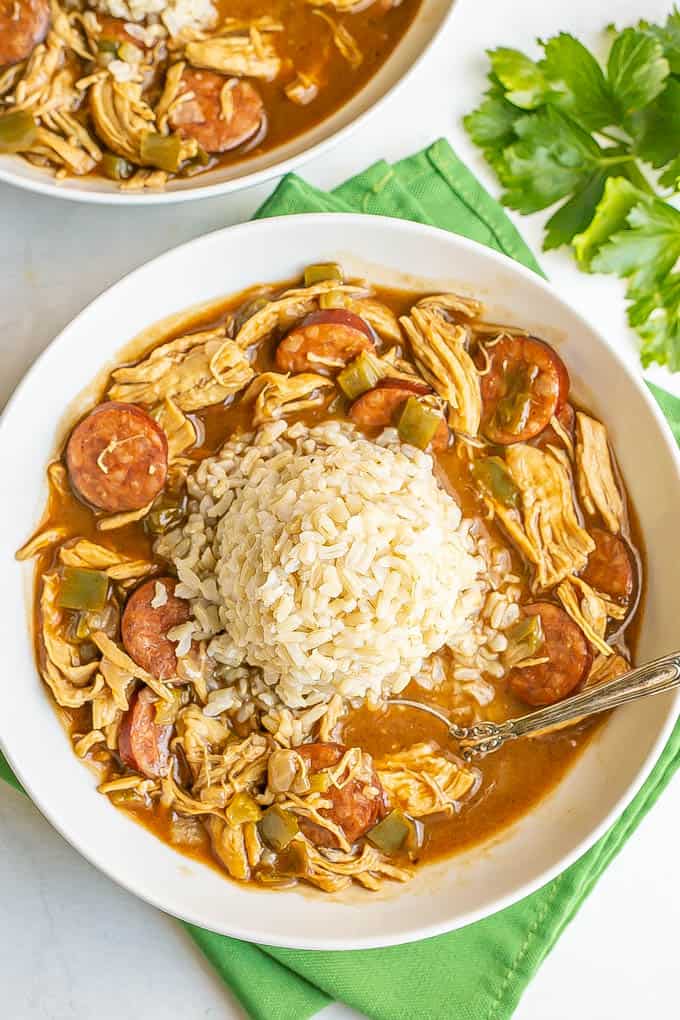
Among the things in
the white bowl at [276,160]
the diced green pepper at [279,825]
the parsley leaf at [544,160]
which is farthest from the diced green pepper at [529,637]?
the white bowl at [276,160]

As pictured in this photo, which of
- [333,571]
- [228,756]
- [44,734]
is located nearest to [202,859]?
[228,756]

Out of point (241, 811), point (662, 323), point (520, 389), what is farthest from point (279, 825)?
point (662, 323)

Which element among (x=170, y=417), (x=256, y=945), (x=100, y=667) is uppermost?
(x=170, y=417)

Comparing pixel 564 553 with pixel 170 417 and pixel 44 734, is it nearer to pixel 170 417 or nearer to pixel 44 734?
→ pixel 170 417

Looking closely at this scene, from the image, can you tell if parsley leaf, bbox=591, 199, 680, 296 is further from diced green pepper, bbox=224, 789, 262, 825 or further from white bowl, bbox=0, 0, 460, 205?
diced green pepper, bbox=224, 789, 262, 825

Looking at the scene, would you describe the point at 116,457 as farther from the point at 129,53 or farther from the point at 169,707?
the point at 129,53
